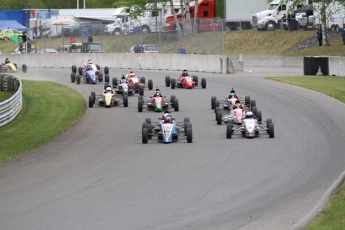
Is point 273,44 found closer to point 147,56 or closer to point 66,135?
point 147,56

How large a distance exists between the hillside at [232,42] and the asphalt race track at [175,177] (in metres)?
25.3

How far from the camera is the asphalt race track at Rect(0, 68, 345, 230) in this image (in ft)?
44.2

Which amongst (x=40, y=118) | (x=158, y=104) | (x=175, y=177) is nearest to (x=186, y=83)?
(x=158, y=104)

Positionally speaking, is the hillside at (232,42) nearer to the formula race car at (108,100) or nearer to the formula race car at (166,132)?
the formula race car at (108,100)

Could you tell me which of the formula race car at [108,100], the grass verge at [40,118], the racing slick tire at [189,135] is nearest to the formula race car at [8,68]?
the grass verge at [40,118]

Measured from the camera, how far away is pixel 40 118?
1168 inches

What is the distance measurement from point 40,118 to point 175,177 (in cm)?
1314

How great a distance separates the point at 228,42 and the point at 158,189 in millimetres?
56281

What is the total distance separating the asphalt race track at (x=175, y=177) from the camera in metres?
13.5

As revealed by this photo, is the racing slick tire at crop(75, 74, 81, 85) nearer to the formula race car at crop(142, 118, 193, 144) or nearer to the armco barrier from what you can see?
the armco barrier

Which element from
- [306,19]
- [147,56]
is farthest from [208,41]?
[306,19]

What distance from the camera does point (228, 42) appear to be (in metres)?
71.6

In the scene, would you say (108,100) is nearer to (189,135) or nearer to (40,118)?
(40,118)

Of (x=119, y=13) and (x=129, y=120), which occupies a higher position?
(x=119, y=13)
